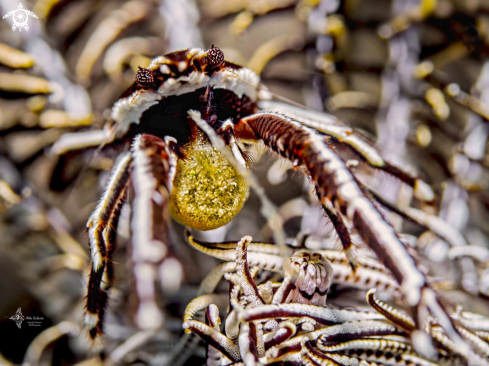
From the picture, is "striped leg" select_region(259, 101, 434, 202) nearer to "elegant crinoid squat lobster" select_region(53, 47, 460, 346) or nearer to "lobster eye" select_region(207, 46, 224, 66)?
"elegant crinoid squat lobster" select_region(53, 47, 460, 346)

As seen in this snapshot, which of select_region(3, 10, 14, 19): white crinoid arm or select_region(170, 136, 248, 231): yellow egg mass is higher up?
select_region(3, 10, 14, 19): white crinoid arm

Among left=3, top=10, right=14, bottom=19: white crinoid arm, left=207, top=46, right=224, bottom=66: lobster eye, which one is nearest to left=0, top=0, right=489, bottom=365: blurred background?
left=3, top=10, right=14, bottom=19: white crinoid arm

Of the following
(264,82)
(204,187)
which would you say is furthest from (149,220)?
(264,82)

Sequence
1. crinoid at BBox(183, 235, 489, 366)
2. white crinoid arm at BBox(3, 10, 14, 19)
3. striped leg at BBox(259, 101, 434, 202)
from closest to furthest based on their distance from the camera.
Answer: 1. crinoid at BBox(183, 235, 489, 366)
2. striped leg at BBox(259, 101, 434, 202)
3. white crinoid arm at BBox(3, 10, 14, 19)

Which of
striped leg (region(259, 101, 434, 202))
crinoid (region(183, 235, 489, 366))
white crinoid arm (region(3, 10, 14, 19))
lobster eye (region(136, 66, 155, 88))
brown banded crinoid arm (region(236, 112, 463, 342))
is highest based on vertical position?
white crinoid arm (region(3, 10, 14, 19))

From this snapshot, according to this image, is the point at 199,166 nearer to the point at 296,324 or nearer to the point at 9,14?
the point at 296,324
